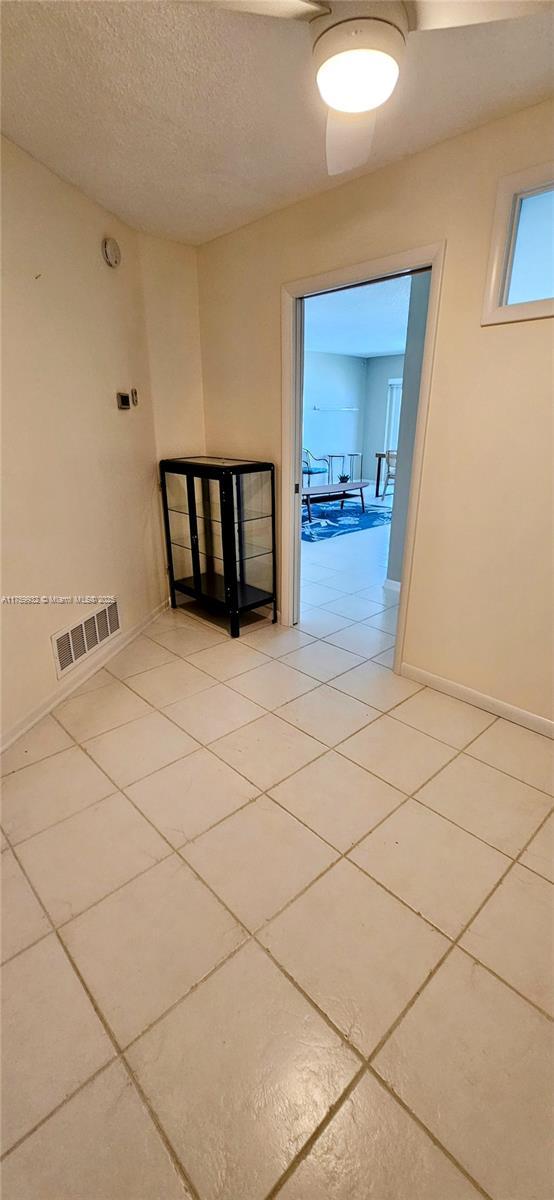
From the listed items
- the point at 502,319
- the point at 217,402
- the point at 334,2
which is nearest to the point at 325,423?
the point at 217,402

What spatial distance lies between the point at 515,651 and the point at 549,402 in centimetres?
107

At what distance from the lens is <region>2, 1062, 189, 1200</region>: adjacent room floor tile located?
2.98 feet

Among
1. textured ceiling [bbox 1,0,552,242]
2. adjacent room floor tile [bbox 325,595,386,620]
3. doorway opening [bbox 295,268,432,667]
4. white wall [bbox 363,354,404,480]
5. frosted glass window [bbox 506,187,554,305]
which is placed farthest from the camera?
white wall [bbox 363,354,404,480]

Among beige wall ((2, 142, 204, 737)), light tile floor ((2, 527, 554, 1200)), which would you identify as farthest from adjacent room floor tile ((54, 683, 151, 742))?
beige wall ((2, 142, 204, 737))

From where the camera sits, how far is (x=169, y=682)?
8.65ft

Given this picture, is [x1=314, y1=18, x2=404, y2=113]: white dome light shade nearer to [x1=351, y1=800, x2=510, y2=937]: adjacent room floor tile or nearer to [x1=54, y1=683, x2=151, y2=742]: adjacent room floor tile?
[x1=351, y1=800, x2=510, y2=937]: adjacent room floor tile

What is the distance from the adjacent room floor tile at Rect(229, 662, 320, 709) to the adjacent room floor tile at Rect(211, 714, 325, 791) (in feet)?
0.69

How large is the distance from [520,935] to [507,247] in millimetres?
2397

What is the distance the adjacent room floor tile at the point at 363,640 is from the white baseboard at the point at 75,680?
51.1 inches

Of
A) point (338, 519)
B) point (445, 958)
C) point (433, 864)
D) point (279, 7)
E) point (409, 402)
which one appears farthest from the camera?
point (338, 519)

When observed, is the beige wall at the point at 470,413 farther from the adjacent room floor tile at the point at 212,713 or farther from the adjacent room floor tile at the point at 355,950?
the adjacent room floor tile at the point at 355,950

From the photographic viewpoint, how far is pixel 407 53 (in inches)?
58.7

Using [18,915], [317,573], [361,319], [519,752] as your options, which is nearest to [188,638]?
[317,573]

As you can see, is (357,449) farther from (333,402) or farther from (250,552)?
(250,552)
